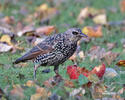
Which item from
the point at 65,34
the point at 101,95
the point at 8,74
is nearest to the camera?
the point at 101,95

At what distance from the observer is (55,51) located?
6113mm

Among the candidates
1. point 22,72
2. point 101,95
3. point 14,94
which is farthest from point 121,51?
point 14,94

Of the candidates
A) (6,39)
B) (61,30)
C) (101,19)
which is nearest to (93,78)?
(6,39)

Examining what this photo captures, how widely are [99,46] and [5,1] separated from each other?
420cm

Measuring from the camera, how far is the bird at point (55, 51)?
608 cm

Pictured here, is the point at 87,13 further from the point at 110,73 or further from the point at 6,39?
the point at 110,73

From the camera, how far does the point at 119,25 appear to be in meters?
9.96

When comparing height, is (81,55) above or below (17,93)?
above

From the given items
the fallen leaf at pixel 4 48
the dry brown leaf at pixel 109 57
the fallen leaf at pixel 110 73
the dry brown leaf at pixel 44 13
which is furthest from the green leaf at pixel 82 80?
the dry brown leaf at pixel 44 13

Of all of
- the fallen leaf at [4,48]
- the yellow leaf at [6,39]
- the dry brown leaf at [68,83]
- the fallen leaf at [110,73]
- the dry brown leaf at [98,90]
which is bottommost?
the dry brown leaf at [98,90]

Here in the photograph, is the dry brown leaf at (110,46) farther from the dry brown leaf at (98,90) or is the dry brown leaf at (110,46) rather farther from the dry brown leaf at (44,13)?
the dry brown leaf at (98,90)

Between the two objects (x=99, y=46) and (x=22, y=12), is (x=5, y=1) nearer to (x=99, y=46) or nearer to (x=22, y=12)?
(x=22, y=12)

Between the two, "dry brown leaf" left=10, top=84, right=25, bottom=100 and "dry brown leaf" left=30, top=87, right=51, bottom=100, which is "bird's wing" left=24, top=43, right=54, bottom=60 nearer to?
"dry brown leaf" left=30, top=87, right=51, bottom=100

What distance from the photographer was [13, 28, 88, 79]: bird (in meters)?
6.08
